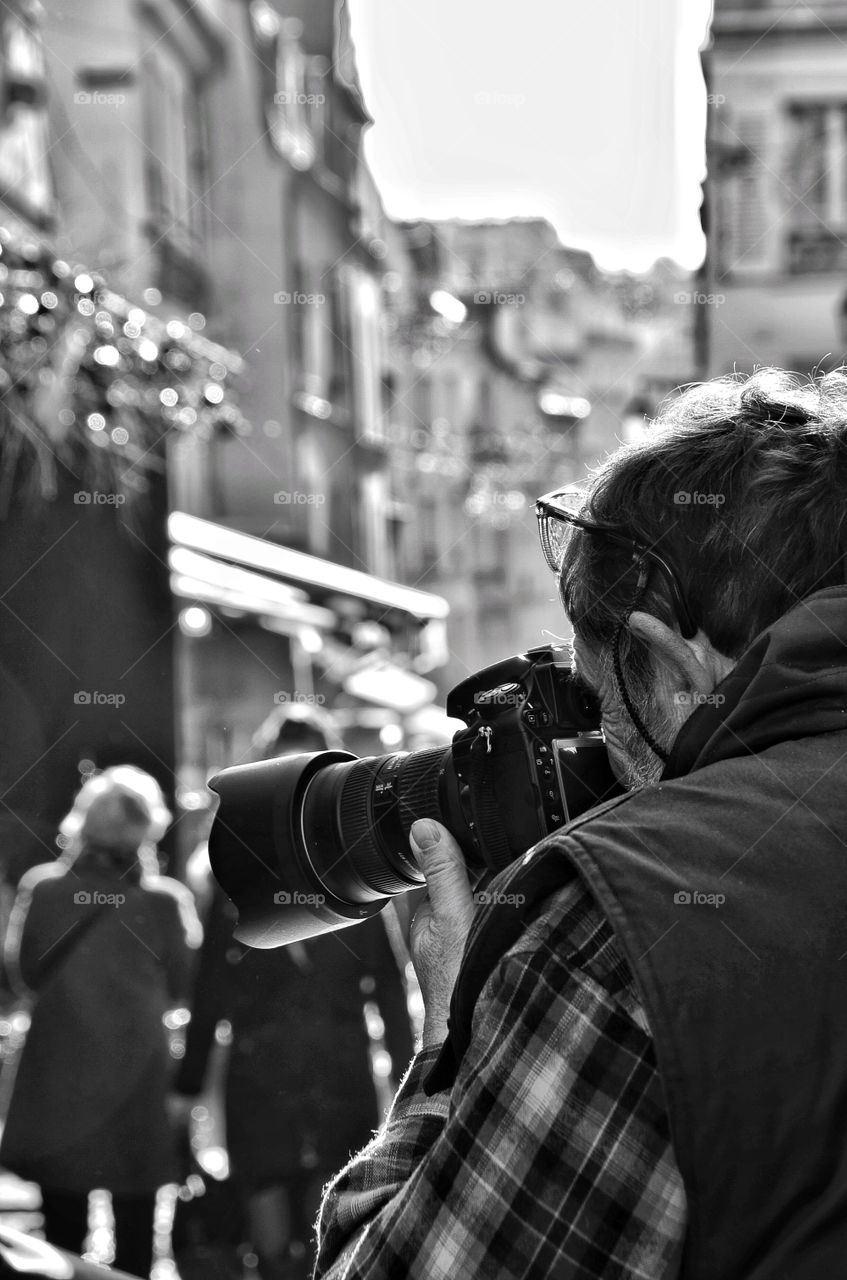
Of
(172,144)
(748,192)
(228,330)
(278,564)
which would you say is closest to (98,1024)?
(278,564)

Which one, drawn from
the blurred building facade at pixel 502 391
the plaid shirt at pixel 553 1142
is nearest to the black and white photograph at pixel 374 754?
the plaid shirt at pixel 553 1142

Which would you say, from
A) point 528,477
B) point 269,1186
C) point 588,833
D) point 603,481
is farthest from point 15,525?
point 528,477

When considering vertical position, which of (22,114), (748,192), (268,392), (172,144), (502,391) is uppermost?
(172,144)

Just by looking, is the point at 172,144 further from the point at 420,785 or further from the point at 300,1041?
the point at 420,785

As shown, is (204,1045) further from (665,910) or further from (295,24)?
(295,24)

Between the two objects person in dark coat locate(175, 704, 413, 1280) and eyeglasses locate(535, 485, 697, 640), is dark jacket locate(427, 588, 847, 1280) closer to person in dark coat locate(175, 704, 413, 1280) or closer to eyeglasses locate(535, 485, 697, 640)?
eyeglasses locate(535, 485, 697, 640)

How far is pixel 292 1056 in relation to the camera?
2549 mm

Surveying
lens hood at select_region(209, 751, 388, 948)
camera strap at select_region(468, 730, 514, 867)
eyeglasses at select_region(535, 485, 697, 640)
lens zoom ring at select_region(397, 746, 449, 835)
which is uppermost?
eyeglasses at select_region(535, 485, 697, 640)

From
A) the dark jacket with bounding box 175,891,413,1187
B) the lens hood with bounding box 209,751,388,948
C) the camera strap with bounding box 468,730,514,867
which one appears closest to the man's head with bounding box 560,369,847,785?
the camera strap with bounding box 468,730,514,867

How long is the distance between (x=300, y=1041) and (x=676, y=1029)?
2082mm

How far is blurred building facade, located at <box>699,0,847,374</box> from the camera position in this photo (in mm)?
6262

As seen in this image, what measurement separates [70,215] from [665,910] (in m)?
3.87

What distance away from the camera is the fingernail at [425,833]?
3.09 feet

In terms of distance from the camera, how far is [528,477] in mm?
10031
